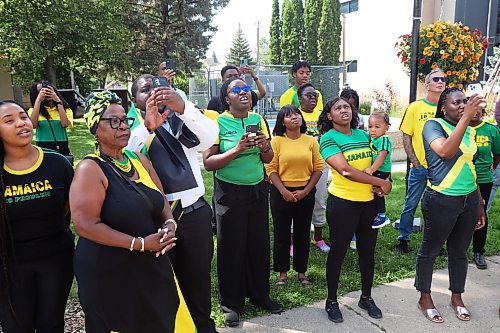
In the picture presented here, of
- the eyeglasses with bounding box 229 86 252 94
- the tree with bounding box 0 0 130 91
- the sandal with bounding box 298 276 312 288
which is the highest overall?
the tree with bounding box 0 0 130 91

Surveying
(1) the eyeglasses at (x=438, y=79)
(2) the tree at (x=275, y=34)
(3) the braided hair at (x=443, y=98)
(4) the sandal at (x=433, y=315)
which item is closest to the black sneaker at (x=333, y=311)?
(4) the sandal at (x=433, y=315)

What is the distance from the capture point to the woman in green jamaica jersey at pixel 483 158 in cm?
436

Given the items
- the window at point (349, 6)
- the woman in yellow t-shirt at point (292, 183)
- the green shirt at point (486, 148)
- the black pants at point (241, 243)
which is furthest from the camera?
the window at point (349, 6)

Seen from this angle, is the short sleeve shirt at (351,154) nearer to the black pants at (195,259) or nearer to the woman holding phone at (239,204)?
the woman holding phone at (239,204)

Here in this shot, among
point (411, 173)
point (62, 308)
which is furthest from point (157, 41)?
point (62, 308)

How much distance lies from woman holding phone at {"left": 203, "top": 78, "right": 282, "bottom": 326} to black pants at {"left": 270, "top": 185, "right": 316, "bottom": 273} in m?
0.47

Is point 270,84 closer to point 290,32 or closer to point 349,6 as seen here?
point 349,6

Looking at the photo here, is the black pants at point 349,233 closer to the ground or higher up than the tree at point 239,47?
closer to the ground

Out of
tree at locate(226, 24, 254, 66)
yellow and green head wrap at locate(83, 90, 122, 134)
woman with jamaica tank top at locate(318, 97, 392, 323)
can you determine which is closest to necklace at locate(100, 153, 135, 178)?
yellow and green head wrap at locate(83, 90, 122, 134)

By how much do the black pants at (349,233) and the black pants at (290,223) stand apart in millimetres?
533

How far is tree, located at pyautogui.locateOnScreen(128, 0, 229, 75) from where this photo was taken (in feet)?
84.3

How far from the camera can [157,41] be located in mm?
26031

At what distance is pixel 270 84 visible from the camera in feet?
48.5

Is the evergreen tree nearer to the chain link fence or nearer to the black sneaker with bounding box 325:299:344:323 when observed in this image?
the chain link fence
